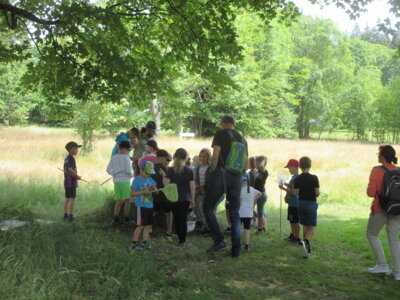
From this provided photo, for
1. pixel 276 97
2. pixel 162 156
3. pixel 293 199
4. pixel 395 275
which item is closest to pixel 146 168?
pixel 162 156

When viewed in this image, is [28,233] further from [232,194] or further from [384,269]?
[384,269]

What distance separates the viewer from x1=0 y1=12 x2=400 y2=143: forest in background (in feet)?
81.2

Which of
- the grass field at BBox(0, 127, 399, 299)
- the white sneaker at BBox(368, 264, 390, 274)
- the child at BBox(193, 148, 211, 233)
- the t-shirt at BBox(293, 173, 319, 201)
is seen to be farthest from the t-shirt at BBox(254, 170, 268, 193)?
the white sneaker at BBox(368, 264, 390, 274)

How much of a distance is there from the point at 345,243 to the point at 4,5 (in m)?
7.36

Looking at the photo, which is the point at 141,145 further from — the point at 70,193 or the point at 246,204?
the point at 246,204

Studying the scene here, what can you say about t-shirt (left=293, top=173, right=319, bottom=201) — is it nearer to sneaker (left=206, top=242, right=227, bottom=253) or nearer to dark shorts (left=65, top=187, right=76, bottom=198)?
sneaker (left=206, top=242, right=227, bottom=253)

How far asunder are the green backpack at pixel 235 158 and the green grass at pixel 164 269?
135 cm

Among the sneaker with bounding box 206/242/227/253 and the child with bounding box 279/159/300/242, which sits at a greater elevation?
the child with bounding box 279/159/300/242

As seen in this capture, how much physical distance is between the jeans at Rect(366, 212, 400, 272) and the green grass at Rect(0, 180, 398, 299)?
30cm

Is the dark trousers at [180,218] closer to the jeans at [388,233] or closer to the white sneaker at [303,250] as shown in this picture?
the white sneaker at [303,250]

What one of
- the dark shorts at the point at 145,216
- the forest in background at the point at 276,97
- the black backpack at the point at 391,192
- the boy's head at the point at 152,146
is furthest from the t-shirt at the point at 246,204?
the forest in background at the point at 276,97

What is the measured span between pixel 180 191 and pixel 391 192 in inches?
Answer: 125

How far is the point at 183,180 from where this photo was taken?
671 cm

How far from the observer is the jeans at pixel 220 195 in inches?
239
